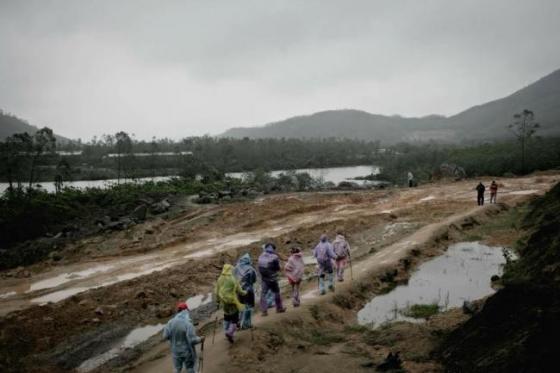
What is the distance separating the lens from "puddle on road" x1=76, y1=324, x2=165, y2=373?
1068cm

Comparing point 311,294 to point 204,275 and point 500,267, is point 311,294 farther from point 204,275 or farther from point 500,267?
point 500,267

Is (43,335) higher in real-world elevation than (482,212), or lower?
lower

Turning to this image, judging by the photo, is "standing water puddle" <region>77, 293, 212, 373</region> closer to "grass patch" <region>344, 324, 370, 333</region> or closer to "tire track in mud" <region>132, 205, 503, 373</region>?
"tire track in mud" <region>132, 205, 503, 373</region>

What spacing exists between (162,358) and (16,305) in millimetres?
7999

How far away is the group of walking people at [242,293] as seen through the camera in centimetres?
784

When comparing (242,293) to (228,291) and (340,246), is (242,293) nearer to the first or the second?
(228,291)

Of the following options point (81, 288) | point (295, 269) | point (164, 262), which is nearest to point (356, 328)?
point (295, 269)

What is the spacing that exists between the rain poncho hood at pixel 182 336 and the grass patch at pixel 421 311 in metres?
6.52

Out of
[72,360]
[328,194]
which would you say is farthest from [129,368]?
[328,194]

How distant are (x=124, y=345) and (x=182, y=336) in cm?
503

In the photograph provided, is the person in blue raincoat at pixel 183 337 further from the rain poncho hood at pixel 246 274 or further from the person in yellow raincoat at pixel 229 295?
the rain poncho hood at pixel 246 274

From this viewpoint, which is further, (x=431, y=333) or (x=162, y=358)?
(x=162, y=358)

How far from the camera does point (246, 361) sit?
29.3 feet

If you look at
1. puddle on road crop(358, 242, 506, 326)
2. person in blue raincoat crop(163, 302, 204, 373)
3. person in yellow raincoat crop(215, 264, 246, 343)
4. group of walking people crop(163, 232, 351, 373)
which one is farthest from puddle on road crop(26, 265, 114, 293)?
puddle on road crop(358, 242, 506, 326)
